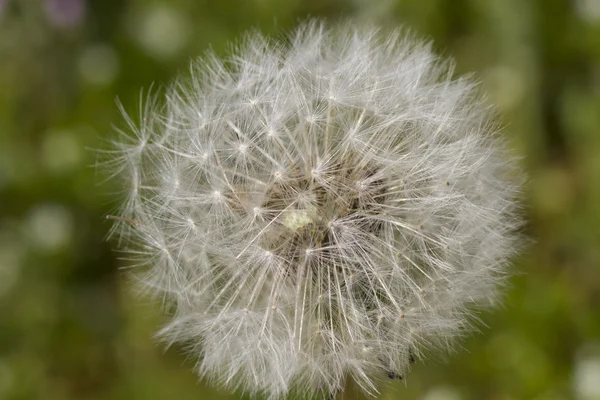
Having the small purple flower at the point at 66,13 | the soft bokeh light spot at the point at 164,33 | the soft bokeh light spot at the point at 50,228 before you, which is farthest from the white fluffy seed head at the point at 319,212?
the small purple flower at the point at 66,13

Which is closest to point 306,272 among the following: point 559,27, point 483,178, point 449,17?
point 483,178

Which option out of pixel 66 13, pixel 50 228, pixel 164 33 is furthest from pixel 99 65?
pixel 50 228

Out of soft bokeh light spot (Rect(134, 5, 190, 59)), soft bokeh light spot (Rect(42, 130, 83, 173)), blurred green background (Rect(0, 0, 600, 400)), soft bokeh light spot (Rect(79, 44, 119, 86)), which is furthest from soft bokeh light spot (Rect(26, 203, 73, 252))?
soft bokeh light spot (Rect(134, 5, 190, 59))

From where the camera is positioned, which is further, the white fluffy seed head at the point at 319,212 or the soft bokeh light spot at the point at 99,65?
the soft bokeh light spot at the point at 99,65

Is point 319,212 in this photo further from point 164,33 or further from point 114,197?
point 164,33

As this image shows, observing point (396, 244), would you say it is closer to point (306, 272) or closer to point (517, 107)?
point (306, 272)

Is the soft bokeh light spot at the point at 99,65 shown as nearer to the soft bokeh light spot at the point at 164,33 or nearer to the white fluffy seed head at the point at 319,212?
the soft bokeh light spot at the point at 164,33
